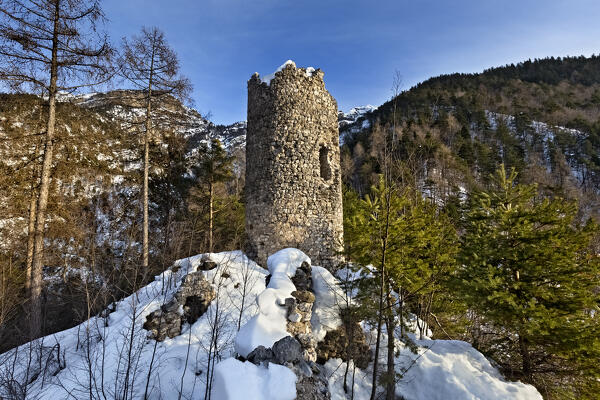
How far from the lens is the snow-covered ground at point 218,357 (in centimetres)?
426

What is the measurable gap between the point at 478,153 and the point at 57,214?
4992 centimetres

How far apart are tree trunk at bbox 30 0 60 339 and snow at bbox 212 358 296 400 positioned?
19.7ft

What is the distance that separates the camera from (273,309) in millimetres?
6398

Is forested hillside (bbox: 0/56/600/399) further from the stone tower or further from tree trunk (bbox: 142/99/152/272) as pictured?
the stone tower

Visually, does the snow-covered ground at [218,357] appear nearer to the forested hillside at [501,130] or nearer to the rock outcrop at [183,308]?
the rock outcrop at [183,308]

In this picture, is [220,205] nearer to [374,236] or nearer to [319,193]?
[319,193]

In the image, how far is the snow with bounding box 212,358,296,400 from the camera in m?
3.35

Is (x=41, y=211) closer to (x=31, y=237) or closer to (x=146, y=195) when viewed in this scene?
(x=31, y=237)

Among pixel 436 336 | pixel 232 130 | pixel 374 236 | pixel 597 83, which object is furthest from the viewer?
pixel 597 83

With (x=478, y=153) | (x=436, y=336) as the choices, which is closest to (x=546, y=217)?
(x=436, y=336)

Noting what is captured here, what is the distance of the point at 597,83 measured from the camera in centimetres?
8225

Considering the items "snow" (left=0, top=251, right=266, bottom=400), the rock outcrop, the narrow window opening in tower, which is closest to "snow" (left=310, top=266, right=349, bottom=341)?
"snow" (left=0, top=251, right=266, bottom=400)

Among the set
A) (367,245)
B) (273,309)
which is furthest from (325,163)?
(273,309)

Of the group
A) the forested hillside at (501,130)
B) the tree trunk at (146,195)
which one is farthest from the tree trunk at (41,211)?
the forested hillside at (501,130)
